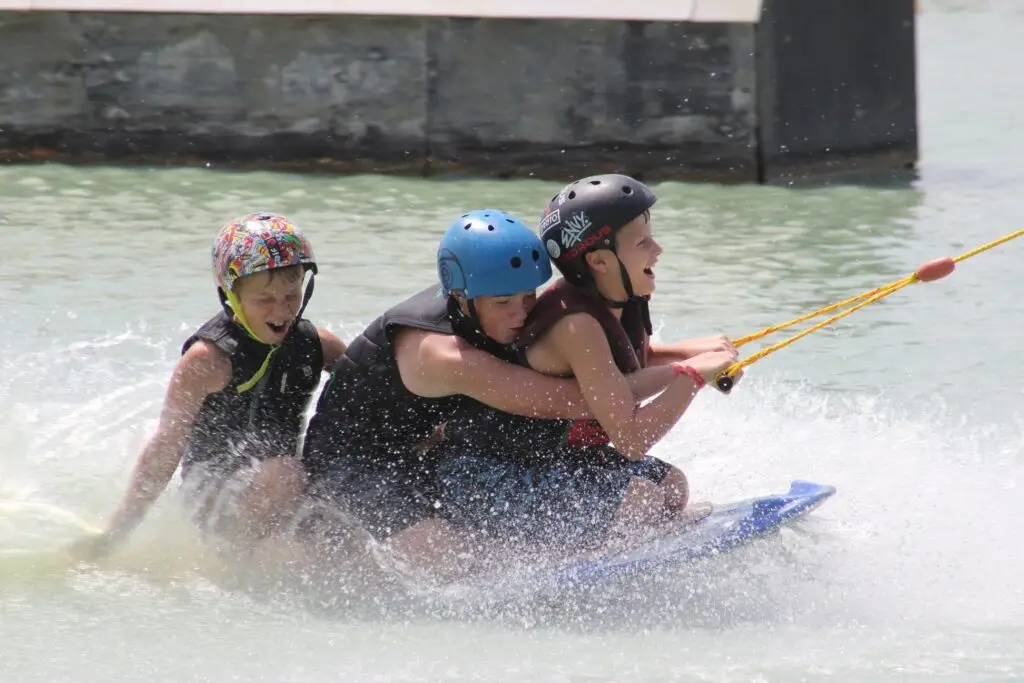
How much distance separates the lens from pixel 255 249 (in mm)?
5285

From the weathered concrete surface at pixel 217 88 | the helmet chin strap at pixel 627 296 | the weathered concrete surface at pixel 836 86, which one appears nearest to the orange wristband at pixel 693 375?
the helmet chin strap at pixel 627 296

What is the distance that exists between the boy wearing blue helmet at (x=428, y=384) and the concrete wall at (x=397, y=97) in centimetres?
759

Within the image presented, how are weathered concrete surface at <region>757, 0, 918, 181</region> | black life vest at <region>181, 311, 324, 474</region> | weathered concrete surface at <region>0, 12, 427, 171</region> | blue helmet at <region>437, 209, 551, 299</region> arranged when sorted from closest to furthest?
blue helmet at <region>437, 209, 551, 299</region>, black life vest at <region>181, 311, 324, 474</region>, weathered concrete surface at <region>757, 0, 918, 181</region>, weathered concrete surface at <region>0, 12, 427, 171</region>

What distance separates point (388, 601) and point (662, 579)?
89 cm

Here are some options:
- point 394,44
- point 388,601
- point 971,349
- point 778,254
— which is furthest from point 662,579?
point 394,44

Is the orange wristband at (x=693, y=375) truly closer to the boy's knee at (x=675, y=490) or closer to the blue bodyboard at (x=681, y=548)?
the boy's knee at (x=675, y=490)

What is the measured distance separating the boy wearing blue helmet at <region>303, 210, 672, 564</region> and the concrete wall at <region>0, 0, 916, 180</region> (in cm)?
759

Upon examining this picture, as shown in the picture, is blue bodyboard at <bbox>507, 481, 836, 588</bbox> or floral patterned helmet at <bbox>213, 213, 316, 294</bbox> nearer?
blue bodyboard at <bbox>507, 481, 836, 588</bbox>

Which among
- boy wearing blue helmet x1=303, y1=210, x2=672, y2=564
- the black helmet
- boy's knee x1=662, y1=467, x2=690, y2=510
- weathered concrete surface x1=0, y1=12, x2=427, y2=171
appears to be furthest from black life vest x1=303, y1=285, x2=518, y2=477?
weathered concrete surface x1=0, y1=12, x2=427, y2=171

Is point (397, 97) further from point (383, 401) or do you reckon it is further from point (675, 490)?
point (675, 490)

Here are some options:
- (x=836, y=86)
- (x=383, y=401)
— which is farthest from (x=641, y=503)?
(x=836, y=86)

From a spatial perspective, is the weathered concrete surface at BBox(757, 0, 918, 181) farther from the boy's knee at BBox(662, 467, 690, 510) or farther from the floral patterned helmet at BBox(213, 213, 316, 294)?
the floral patterned helmet at BBox(213, 213, 316, 294)

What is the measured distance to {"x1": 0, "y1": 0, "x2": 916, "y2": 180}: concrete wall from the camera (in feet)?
41.3

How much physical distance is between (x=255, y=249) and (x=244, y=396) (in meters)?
0.49
